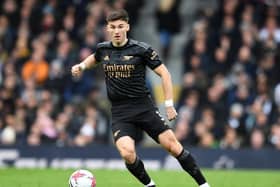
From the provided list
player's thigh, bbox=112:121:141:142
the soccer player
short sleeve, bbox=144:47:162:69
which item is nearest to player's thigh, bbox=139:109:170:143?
the soccer player

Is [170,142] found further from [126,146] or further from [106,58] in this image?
[106,58]

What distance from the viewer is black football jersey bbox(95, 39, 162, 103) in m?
11.1

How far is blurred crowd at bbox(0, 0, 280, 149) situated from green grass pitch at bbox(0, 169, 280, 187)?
6.70 ft

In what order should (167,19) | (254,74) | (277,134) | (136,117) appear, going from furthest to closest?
(167,19)
(254,74)
(277,134)
(136,117)

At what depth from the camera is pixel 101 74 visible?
70.9 ft

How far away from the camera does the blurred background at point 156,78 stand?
19109 mm

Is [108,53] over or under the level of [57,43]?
over

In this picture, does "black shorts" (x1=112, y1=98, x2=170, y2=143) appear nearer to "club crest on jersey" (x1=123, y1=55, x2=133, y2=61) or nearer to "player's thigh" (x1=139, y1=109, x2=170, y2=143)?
"player's thigh" (x1=139, y1=109, x2=170, y2=143)

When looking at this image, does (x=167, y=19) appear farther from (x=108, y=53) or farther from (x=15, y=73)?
(x=108, y=53)

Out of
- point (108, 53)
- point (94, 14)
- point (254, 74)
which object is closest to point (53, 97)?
point (94, 14)

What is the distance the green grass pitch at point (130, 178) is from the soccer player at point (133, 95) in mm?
2409

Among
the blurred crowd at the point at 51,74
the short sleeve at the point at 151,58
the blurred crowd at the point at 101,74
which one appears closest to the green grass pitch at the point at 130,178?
the blurred crowd at the point at 101,74

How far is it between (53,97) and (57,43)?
6.02 feet

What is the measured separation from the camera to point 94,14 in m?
22.3
